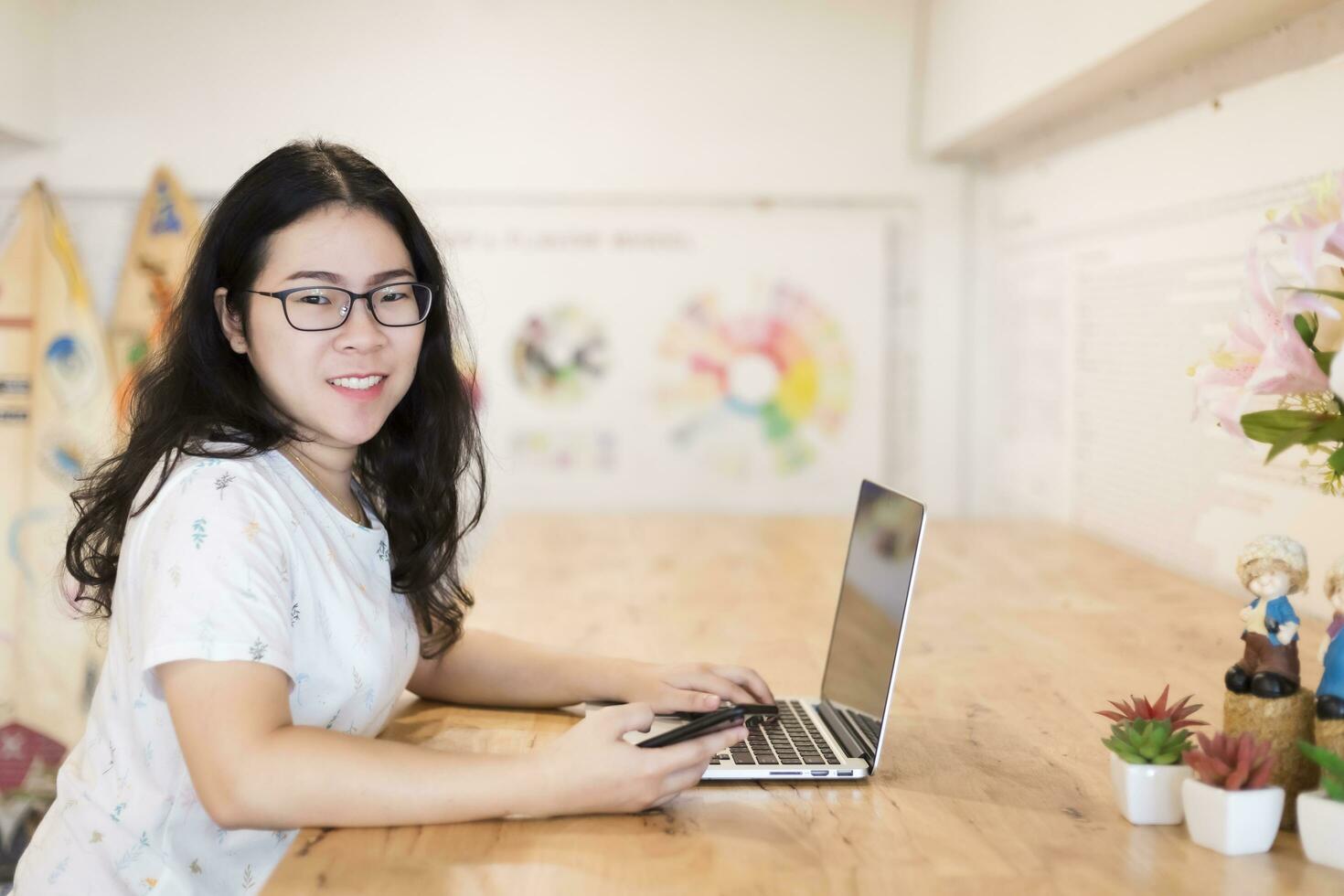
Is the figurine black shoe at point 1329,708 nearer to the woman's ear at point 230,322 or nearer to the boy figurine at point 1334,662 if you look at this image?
the boy figurine at point 1334,662

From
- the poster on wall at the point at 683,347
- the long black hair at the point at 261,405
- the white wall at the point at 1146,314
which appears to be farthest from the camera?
the poster on wall at the point at 683,347

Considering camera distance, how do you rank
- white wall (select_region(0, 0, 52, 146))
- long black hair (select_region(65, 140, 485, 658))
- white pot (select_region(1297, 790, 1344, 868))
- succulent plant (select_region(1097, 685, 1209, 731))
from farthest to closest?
white wall (select_region(0, 0, 52, 146)) < long black hair (select_region(65, 140, 485, 658)) < succulent plant (select_region(1097, 685, 1209, 731)) < white pot (select_region(1297, 790, 1344, 868))

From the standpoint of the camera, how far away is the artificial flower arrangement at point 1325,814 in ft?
2.60

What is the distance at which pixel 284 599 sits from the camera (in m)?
0.90

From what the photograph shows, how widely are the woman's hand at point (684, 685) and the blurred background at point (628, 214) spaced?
1546 millimetres

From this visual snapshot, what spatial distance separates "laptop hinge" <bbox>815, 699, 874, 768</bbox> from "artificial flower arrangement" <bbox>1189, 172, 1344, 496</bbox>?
1.25 feet

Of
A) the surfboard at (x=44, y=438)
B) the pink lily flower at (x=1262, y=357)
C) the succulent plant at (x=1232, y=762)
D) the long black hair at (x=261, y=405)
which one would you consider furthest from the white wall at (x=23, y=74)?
the succulent plant at (x=1232, y=762)

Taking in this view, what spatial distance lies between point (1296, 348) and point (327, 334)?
0.73m

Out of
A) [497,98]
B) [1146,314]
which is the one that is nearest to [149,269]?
[497,98]

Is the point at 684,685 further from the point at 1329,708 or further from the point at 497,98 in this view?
the point at 497,98

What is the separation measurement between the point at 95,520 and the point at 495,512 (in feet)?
6.05

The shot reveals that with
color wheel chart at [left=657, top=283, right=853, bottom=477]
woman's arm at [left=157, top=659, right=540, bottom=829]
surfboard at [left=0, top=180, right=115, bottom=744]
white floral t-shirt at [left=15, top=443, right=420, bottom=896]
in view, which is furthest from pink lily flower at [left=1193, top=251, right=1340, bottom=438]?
surfboard at [left=0, top=180, right=115, bottom=744]

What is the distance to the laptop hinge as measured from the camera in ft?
3.34

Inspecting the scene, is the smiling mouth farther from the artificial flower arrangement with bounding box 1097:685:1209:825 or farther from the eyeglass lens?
the artificial flower arrangement with bounding box 1097:685:1209:825
